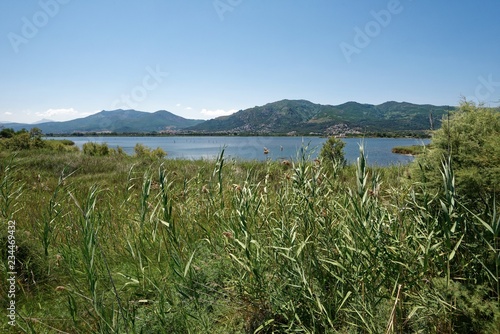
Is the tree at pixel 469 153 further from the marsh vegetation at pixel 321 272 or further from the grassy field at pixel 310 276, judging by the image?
the grassy field at pixel 310 276

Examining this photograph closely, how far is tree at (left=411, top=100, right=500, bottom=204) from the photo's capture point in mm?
2559

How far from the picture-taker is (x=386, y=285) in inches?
97.3

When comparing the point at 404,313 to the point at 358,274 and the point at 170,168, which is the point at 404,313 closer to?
the point at 358,274

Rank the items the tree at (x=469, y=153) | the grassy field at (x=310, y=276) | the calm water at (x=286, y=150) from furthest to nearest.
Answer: the calm water at (x=286, y=150) → the tree at (x=469, y=153) → the grassy field at (x=310, y=276)

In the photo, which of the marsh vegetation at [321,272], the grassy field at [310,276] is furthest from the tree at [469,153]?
the grassy field at [310,276]

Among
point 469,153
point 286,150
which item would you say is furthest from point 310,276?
point 286,150

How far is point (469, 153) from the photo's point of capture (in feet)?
9.26

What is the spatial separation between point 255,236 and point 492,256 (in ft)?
6.59

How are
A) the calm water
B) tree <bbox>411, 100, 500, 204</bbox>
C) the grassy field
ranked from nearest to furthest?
the grassy field
tree <bbox>411, 100, 500, 204</bbox>
the calm water

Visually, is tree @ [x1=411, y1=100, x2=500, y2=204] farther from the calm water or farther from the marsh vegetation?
the calm water

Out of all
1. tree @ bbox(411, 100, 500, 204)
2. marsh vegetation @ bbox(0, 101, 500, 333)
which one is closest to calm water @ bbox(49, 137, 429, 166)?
tree @ bbox(411, 100, 500, 204)

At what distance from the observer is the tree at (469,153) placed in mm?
2559

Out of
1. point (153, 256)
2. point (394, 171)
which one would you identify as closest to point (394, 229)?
point (153, 256)

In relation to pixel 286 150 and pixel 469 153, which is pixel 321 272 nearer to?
pixel 469 153
